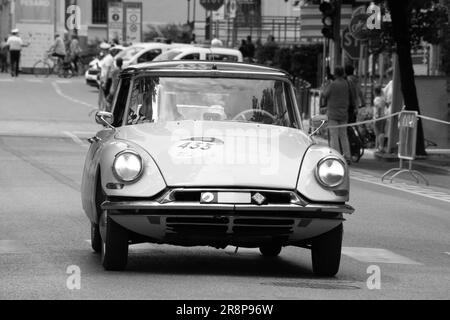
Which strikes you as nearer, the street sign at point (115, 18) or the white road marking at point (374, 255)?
the white road marking at point (374, 255)

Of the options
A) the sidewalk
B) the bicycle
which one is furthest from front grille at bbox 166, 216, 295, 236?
the bicycle

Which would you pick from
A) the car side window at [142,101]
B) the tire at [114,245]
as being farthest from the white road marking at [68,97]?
the tire at [114,245]

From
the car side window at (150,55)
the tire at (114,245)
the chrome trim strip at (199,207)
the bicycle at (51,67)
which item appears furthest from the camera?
the bicycle at (51,67)

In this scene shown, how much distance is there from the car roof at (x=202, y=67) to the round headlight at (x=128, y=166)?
1492 millimetres

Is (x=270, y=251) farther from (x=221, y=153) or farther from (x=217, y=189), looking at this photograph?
(x=217, y=189)

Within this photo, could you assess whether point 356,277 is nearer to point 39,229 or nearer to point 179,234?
point 179,234

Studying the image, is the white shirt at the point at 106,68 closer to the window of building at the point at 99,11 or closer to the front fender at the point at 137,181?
the front fender at the point at 137,181

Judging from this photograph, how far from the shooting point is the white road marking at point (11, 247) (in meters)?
11.6

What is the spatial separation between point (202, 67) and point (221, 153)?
1.51 metres

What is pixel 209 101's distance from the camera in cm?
1126

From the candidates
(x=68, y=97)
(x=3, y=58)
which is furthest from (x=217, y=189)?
→ (x=3, y=58)

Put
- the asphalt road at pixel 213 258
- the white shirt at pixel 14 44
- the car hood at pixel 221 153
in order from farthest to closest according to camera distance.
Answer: the white shirt at pixel 14 44
the car hood at pixel 221 153
the asphalt road at pixel 213 258
